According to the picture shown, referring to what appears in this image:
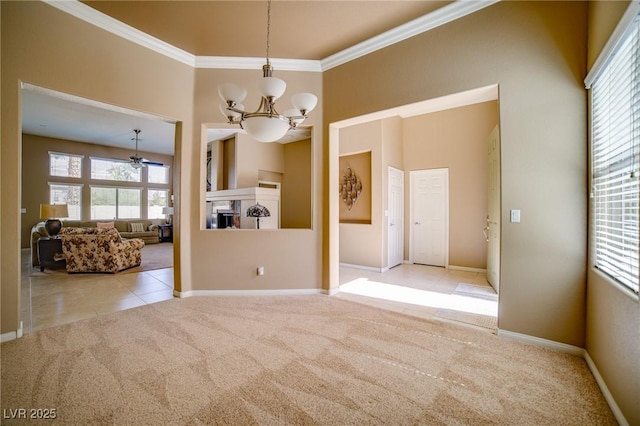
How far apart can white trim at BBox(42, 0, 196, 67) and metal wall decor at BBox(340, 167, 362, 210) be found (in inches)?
136

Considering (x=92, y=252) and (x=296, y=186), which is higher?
(x=296, y=186)

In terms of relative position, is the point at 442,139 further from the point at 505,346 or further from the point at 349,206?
the point at 505,346

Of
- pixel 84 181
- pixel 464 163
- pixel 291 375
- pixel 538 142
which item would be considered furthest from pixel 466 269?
pixel 84 181

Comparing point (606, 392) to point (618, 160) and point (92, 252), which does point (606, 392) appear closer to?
point (618, 160)

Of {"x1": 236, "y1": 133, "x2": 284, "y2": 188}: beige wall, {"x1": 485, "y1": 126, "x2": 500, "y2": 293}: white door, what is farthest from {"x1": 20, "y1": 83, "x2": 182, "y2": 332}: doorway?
{"x1": 485, "y1": 126, "x2": 500, "y2": 293}: white door

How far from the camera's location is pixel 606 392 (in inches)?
68.7

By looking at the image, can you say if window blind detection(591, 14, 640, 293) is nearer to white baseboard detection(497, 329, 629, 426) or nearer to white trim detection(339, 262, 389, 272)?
white baseboard detection(497, 329, 629, 426)

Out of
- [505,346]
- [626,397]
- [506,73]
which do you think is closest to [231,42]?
[506,73]

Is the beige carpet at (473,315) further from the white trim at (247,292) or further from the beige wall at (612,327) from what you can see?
the white trim at (247,292)

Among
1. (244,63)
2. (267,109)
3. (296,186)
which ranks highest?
(244,63)

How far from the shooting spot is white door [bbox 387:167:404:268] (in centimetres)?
562

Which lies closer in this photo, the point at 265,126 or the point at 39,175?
the point at 265,126

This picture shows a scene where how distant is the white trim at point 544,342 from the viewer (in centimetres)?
228

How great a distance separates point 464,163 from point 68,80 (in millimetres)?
6219
